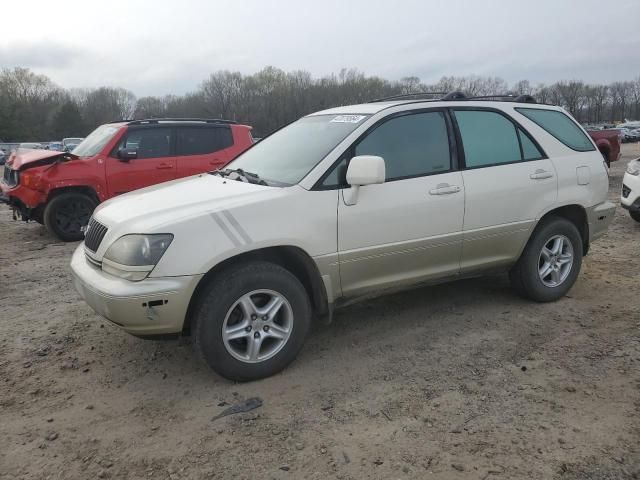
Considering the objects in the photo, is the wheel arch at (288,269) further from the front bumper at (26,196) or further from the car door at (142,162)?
the front bumper at (26,196)

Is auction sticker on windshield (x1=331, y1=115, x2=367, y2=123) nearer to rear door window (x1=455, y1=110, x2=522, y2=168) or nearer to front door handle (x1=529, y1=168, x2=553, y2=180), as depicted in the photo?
rear door window (x1=455, y1=110, x2=522, y2=168)

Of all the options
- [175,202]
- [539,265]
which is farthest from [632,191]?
[175,202]

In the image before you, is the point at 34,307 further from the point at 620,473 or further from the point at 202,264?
the point at 620,473

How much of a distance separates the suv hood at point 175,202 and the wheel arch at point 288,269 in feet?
1.13

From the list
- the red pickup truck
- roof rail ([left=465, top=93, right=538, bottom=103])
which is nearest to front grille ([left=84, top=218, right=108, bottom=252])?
roof rail ([left=465, top=93, right=538, bottom=103])

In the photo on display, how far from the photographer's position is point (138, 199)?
377 centimetres

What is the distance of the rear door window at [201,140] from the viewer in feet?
28.0

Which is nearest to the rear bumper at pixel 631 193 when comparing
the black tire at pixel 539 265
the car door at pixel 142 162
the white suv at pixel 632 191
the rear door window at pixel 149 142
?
the white suv at pixel 632 191

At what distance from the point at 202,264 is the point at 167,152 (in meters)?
5.85

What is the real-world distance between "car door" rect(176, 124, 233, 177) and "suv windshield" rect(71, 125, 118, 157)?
3.48 ft

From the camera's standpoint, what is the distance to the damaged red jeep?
7.77 m

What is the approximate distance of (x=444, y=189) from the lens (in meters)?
3.92

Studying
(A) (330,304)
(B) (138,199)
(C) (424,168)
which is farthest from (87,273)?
(C) (424,168)

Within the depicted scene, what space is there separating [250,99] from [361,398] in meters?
91.6
